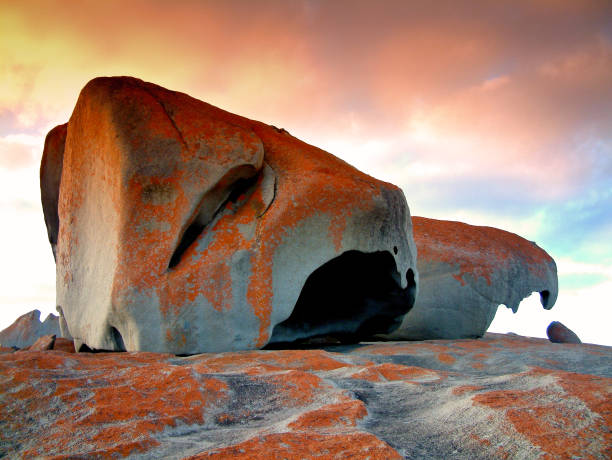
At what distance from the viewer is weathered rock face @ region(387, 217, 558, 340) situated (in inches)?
341

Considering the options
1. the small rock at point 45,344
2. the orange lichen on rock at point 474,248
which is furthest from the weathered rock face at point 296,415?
the orange lichen on rock at point 474,248

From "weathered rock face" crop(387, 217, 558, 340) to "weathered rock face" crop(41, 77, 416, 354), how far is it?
243cm

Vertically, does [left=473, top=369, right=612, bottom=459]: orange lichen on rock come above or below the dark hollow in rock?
below

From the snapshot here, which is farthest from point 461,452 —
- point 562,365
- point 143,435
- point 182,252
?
point 182,252

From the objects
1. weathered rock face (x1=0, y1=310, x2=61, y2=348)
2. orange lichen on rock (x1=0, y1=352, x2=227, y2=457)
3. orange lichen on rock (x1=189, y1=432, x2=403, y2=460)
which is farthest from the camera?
weathered rock face (x1=0, y1=310, x2=61, y2=348)

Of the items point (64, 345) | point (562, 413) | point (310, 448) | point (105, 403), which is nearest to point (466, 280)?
point (64, 345)

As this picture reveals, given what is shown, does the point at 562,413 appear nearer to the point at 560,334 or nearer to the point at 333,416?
the point at 333,416

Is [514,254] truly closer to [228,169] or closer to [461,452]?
[228,169]

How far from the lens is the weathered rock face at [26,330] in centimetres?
1441

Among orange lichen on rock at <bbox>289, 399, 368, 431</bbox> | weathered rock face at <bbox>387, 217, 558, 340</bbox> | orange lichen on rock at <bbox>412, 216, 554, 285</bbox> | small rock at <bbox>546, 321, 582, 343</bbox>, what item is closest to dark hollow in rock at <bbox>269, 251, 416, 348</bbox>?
weathered rock face at <bbox>387, 217, 558, 340</bbox>

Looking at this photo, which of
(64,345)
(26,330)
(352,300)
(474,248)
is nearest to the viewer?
(64,345)

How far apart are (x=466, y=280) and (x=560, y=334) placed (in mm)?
3724

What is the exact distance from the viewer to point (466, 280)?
8.84 meters

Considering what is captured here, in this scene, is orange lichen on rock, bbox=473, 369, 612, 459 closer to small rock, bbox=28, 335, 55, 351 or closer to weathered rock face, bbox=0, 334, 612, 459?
weathered rock face, bbox=0, 334, 612, 459
